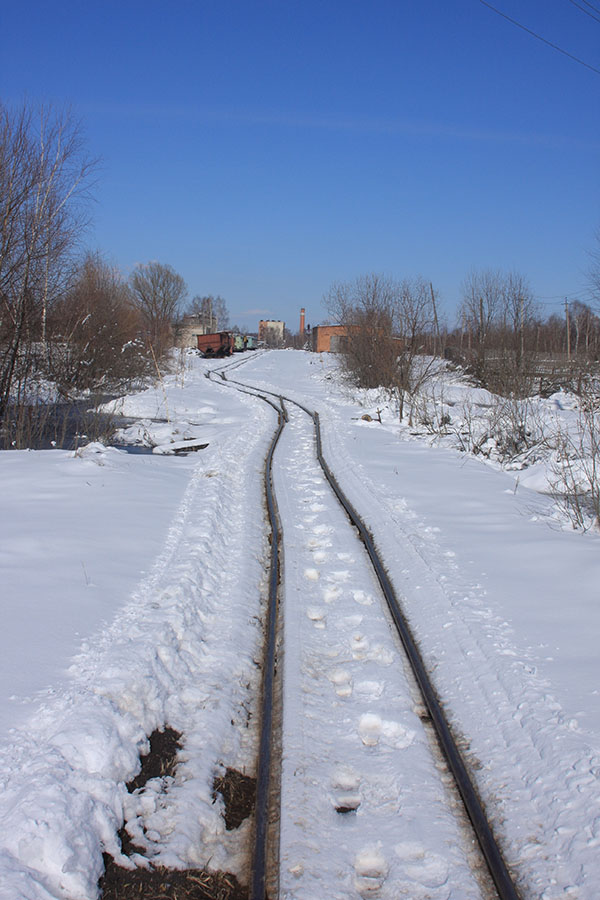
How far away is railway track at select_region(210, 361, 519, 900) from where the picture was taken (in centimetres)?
288

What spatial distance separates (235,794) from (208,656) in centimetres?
142

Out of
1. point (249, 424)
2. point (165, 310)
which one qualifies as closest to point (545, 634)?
point (249, 424)

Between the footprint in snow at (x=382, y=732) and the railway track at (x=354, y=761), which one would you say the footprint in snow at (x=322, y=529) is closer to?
the railway track at (x=354, y=761)

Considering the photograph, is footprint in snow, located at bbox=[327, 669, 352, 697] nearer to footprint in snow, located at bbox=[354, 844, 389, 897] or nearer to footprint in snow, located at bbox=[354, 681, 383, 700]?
footprint in snow, located at bbox=[354, 681, 383, 700]

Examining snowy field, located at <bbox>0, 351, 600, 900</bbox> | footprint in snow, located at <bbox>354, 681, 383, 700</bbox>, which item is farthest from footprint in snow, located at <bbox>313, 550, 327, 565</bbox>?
footprint in snow, located at <bbox>354, 681, 383, 700</bbox>

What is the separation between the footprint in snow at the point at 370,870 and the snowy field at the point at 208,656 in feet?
0.29

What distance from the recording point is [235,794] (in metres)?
3.46

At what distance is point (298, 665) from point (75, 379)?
18252 millimetres

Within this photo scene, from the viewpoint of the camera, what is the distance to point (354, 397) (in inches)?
1024

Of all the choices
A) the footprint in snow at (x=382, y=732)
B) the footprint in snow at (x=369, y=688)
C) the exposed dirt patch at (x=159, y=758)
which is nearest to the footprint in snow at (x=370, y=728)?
the footprint in snow at (x=382, y=732)

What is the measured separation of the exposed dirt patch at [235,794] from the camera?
3.30m

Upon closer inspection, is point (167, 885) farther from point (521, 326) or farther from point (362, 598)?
point (521, 326)

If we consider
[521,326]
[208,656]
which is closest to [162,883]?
[208,656]

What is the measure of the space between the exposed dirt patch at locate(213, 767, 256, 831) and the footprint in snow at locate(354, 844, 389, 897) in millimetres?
694
